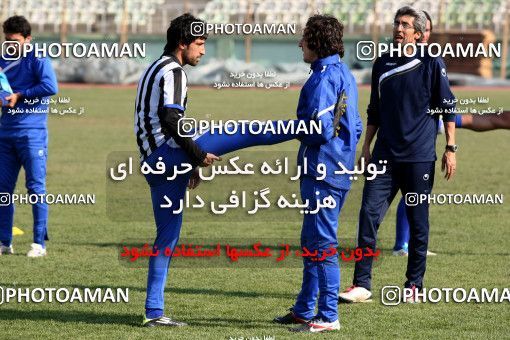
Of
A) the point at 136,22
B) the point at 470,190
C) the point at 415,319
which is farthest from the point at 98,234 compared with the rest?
the point at 136,22

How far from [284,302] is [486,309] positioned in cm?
150

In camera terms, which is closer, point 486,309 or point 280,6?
point 486,309

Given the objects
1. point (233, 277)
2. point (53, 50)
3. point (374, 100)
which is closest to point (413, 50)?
point (374, 100)

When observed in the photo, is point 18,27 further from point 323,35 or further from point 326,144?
point 326,144

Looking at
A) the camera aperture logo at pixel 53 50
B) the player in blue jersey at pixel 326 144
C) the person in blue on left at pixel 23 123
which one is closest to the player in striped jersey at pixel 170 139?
the player in blue jersey at pixel 326 144

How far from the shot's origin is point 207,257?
10.5m

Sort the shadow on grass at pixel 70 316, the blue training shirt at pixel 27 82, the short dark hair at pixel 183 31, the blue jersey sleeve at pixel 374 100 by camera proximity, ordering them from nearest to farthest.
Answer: the short dark hair at pixel 183 31
the shadow on grass at pixel 70 316
the blue jersey sleeve at pixel 374 100
the blue training shirt at pixel 27 82

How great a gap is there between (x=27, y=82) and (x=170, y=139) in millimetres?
3733

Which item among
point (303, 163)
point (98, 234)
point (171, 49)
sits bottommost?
point (98, 234)

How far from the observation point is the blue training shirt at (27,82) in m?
10.3

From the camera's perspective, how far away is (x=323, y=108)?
6.91 metres

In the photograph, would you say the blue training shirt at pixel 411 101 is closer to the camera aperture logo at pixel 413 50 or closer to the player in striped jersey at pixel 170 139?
the camera aperture logo at pixel 413 50

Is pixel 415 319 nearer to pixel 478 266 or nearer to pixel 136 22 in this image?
pixel 478 266

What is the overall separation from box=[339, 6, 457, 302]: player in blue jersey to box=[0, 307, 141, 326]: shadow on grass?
1658mm
